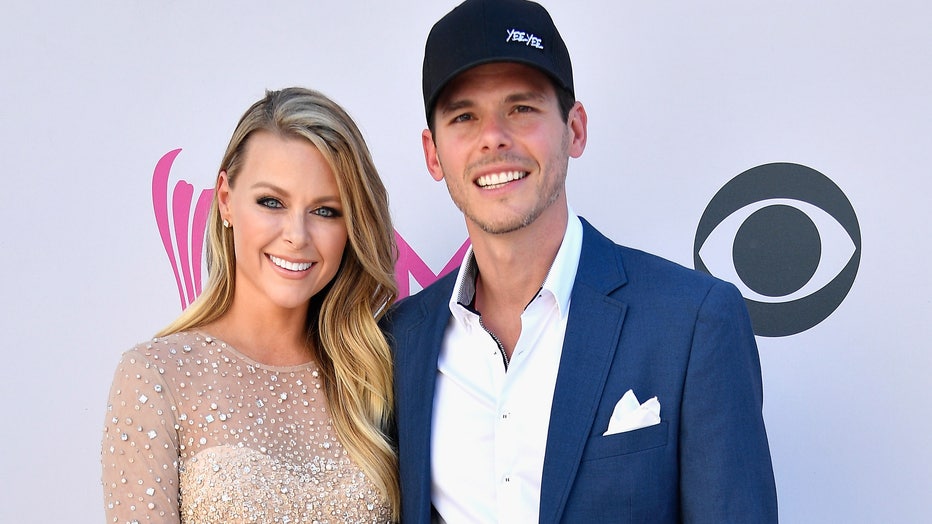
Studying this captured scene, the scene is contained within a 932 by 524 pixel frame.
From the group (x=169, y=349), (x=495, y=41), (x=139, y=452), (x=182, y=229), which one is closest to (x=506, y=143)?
(x=495, y=41)

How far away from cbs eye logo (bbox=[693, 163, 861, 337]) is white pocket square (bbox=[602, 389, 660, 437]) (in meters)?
0.66

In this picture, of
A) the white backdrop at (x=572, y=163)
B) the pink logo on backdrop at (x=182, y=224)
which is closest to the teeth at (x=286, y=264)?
the white backdrop at (x=572, y=163)

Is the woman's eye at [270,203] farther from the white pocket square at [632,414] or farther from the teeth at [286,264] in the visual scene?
the white pocket square at [632,414]

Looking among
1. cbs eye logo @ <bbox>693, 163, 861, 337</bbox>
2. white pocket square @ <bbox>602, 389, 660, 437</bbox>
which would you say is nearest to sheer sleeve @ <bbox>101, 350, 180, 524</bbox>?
white pocket square @ <bbox>602, 389, 660, 437</bbox>

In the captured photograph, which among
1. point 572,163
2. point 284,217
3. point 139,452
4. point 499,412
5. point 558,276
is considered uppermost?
point 572,163

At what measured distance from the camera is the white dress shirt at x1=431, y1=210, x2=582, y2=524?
1627mm

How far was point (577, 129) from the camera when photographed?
1.86 meters

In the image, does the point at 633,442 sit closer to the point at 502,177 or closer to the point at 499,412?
the point at 499,412

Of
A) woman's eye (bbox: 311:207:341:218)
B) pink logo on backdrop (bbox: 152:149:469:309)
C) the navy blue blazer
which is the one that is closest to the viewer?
the navy blue blazer

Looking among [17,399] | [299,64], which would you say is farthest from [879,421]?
[17,399]

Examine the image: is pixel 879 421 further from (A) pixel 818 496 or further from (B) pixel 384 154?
(B) pixel 384 154

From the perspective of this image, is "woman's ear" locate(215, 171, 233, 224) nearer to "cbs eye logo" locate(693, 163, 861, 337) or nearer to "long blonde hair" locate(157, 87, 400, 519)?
"long blonde hair" locate(157, 87, 400, 519)

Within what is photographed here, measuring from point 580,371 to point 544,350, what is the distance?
0.13 m

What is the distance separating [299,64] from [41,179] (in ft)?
2.65
